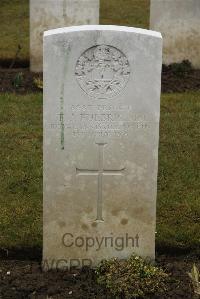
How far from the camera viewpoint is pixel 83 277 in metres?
5.06

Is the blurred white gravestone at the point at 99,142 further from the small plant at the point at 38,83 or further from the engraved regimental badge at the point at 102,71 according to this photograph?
the small plant at the point at 38,83

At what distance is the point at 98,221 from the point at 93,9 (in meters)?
6.05

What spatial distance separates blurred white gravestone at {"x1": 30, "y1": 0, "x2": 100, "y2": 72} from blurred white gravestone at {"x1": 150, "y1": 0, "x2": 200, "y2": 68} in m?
1.00

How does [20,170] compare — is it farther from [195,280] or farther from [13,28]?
[13,28]

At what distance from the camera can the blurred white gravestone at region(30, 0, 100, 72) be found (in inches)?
417

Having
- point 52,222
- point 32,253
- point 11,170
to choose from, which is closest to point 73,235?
point 52,222

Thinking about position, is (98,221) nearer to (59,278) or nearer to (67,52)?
(59,278)

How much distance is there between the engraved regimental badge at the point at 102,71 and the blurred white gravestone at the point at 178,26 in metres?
6.28

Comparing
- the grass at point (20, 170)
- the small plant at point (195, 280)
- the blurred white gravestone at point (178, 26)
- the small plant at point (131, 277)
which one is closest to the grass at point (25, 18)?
the blurred white gravestone at point (178, 26)

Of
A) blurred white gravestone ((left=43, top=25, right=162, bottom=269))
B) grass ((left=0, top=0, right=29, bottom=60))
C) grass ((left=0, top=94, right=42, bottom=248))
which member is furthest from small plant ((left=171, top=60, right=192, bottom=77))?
blurred white gravestone ((left=43, top=25, right=162, bottom=269))

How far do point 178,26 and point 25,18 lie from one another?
4.53m

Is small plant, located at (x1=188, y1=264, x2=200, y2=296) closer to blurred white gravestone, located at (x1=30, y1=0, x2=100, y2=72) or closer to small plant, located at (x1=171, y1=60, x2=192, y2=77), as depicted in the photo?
small plant, located at (x1=171, y1=60, x2=192, y2=77)

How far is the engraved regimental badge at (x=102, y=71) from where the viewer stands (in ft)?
15.7

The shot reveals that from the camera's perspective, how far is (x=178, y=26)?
10961 millimetres
